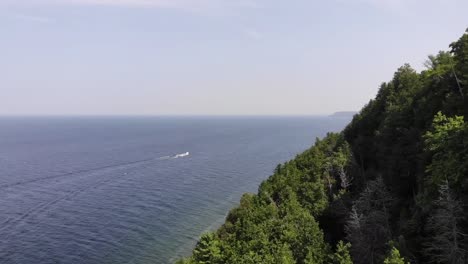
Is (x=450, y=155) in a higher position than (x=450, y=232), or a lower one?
higher

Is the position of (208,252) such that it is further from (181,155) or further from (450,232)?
(181,155)

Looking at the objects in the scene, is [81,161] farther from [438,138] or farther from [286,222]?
[438,138]

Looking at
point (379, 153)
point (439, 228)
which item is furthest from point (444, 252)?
point (379, 153)

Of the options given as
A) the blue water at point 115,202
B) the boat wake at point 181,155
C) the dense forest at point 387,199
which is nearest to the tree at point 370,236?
the dense forest at point 387,199

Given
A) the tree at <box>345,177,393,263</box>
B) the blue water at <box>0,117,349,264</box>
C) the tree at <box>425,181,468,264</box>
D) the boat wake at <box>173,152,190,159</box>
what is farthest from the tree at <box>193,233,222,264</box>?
the boat wake at <box>173,152,190,159</box>

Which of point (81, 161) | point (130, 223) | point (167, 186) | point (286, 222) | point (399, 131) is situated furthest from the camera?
point (81, 161)

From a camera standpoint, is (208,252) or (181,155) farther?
(181,155)

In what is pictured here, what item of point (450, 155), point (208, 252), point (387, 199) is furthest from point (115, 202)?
point (450, 155)

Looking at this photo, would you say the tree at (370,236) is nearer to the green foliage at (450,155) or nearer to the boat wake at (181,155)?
the green foliage at (450,155)

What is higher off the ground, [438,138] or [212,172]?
[438,138]
